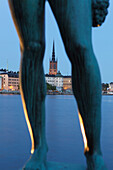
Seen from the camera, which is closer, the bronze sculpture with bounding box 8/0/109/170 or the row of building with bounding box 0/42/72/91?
the bronze sculpture with bounding box 8/0/109/170

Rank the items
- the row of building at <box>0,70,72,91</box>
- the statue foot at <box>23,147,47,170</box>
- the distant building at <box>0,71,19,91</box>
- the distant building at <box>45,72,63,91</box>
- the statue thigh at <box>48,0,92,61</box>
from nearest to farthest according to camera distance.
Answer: the statue thigh at <box>48,0,92,61</box>, the statue foot at <box>23,147,47,170</box>, the distant building at <box>0,71,19,91</box>, the row of building at <box>0,70,72,91</box>, the distant building at <box>45,72,63,91</box>

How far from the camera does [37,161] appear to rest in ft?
3.69

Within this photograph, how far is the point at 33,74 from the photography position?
1116mm

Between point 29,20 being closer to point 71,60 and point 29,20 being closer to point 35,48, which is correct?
point 35,48

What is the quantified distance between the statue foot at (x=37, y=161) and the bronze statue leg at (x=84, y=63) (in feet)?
0.61

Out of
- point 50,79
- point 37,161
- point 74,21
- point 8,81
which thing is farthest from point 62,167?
point 50,79

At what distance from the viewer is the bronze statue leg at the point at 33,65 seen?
40.0 inches

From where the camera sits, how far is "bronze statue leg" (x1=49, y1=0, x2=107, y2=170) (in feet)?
3.22

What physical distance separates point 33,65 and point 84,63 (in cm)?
21

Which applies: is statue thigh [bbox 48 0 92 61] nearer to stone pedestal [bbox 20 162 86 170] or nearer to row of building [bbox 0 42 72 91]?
stone pedestal [bbox 20 162 86 170]

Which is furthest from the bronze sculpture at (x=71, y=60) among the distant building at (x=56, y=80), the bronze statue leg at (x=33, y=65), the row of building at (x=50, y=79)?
the distant building at (x=56, y=80)

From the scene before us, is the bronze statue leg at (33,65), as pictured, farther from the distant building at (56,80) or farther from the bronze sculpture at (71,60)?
the distant building at (56,80)

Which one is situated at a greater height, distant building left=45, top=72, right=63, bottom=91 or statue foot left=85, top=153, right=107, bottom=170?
distant building left=45, top=72, right=63, bottom=91

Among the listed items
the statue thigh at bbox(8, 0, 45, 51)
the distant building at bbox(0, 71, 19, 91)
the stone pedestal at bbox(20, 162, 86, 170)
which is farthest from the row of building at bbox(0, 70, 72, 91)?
the statue thigh at bbox(8, 0, 45, 51)
